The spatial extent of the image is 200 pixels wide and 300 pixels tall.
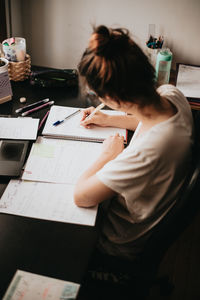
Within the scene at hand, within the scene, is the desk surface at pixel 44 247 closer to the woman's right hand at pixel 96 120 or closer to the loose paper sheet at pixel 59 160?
the loose paper sheet at pixel 59 160

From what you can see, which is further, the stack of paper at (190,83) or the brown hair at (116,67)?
the stack of paper at (190,83)

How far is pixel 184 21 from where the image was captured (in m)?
1.68

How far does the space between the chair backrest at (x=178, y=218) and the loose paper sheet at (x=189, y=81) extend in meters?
0.62

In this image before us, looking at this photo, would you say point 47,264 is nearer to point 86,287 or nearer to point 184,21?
point 86,287

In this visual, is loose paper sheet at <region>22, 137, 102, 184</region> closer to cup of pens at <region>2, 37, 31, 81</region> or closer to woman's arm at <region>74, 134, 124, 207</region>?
woman's arm at <region>74, 134, 124, 207</region>

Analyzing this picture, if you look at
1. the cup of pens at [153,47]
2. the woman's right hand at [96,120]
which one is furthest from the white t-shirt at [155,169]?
the cup of pens at [153,47]

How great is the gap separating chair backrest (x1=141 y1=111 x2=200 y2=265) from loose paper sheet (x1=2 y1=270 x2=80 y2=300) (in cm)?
26

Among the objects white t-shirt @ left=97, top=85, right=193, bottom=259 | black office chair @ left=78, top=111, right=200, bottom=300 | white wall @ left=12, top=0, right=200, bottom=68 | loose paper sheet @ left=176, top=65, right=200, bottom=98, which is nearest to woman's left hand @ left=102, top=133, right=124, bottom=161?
white t-shirt @ left=97, top=85, right=193, bottom=259

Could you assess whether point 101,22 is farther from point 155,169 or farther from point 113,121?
point 155,169

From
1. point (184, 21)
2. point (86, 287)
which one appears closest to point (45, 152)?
point (86, 287)

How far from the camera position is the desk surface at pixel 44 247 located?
750 mm

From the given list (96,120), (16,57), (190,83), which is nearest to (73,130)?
(96,120)

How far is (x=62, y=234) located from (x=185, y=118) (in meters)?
0.49

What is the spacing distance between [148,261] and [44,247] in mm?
322
